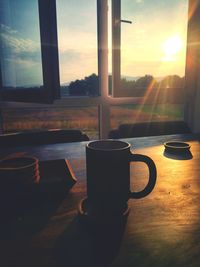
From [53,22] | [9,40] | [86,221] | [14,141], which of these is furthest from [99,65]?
[86,221]

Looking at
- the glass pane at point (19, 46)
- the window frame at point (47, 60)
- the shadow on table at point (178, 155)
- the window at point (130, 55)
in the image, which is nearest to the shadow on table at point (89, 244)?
the shadow on table at point (178, 155)

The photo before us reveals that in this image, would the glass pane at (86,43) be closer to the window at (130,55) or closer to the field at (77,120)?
the window at (130,55)

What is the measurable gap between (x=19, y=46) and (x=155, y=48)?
1.41 m

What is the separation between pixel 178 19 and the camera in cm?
255

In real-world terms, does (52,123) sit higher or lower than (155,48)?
lower

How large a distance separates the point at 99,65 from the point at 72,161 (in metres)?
1.70

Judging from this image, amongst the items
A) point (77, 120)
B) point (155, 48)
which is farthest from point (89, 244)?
point (77, 120)

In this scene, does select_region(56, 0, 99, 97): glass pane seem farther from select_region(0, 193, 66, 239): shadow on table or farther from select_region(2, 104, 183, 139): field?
select_region(2, 104, 183, 139): field

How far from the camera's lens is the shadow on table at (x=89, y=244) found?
0.42 metres

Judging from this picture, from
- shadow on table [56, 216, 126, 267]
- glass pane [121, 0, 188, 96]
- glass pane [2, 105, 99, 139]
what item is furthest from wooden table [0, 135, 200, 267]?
glass pane [2, 105, 99, 139]

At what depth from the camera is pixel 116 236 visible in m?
0.49

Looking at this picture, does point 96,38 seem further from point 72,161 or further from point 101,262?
point 101,262

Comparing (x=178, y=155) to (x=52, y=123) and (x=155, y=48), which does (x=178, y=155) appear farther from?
(x=52, y=123)

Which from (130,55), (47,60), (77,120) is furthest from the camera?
(77,120)
